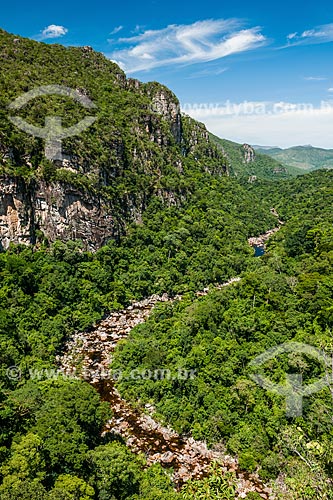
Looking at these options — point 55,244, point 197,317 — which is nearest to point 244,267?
point 197,317

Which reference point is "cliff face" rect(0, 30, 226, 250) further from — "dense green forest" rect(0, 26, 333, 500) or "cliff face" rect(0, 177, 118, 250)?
"dense green forest" rect(0, 26, 333, 500)

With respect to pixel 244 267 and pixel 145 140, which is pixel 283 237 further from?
pixel 145 140
